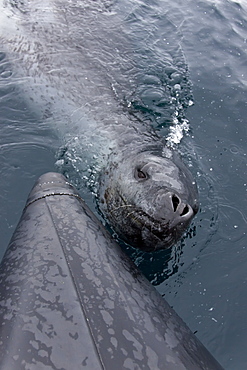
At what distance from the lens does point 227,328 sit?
4.25m

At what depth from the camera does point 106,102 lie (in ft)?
21.0

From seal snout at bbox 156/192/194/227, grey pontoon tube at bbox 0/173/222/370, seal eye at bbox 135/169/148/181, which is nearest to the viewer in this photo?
grey pontoon tube at bbox 0/173/222/370

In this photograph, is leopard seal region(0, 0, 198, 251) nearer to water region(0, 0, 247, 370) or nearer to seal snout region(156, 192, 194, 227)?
seal snout region(156, 192, 194, 227)

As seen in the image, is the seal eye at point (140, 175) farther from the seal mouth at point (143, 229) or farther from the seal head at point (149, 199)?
the seal mouth at point (143, 229)

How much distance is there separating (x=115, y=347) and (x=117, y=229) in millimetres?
2375

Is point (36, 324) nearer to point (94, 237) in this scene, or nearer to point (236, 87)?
point (94, 237)

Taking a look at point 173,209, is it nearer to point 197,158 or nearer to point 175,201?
point 175,201

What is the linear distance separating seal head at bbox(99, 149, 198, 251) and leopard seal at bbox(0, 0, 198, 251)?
0.01 metres

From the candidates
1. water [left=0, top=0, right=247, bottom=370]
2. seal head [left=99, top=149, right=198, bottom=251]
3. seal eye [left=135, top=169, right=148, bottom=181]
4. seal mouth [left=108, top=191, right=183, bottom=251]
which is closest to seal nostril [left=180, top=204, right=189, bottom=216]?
seal head [left=99, top=149, right=198, bottom=251]

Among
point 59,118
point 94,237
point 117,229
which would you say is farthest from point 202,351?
point 59,118

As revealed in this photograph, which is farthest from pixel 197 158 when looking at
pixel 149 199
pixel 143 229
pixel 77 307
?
pixel 77 307

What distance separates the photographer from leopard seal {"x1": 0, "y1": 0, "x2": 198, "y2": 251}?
4.41 metres

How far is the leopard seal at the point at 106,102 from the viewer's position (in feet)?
14.5

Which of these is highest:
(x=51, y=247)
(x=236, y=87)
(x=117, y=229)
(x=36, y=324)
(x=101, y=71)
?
(x=101, y=71)
